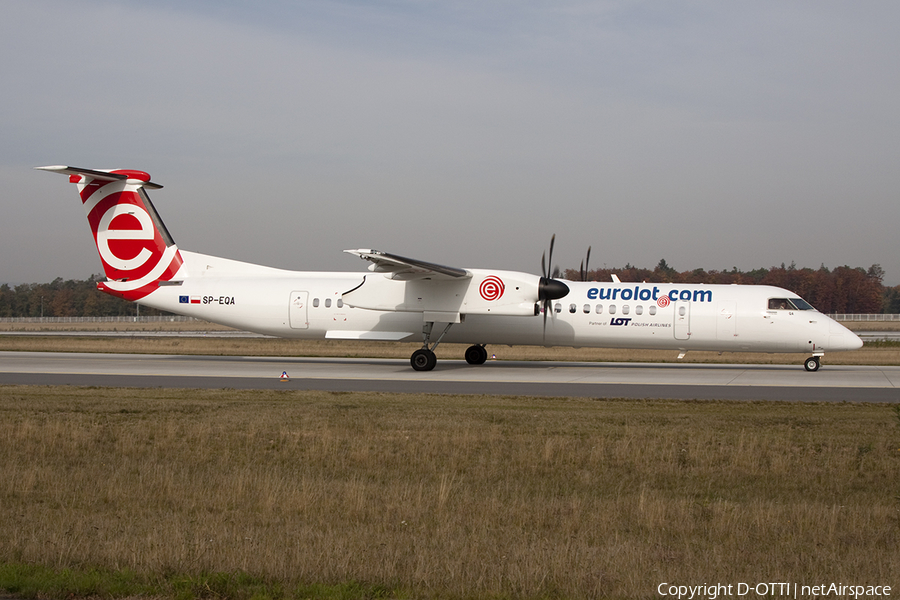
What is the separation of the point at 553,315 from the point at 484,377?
4268 mm

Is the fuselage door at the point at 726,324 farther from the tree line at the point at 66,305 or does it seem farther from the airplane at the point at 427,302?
the tree line at the point at 66,305

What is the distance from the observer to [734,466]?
10938 mm

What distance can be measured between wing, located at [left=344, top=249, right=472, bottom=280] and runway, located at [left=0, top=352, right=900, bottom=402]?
11.5 ft

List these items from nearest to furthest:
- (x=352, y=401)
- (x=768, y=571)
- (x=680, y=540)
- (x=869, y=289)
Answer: (x=768, y=571), (x=680, y=540), (x=352, y=401), (x=869, y=289)

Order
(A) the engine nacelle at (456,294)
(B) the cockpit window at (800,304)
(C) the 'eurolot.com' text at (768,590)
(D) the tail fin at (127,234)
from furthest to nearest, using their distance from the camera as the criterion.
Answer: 1. (D) the tail fin at (127,234)
2. (B) the cockpit window at (800,304)
3. (A) the engine nacelle at (456,294)
4. (C) the 'eurolot.com' text at (768,590)

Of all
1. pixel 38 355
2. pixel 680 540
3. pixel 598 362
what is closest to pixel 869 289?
pixel 598 362

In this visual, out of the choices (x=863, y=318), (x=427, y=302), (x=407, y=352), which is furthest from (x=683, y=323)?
(x=863, y=318)

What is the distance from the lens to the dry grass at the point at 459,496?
20.8 feet

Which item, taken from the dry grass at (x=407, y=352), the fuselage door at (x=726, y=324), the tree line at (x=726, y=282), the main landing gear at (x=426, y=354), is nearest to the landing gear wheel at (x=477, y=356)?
the main landing gear at (x=426, y=354)

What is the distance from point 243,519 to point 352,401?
33.1 feet

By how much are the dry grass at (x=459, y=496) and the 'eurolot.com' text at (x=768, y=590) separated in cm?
16

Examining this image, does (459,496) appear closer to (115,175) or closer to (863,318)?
(115,175)

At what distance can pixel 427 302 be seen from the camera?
1057 inches

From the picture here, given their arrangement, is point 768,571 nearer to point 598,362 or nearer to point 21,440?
point 21,440
